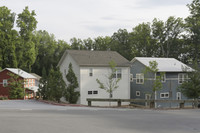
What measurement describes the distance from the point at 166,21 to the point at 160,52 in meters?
8.76

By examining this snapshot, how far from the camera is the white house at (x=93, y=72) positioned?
1484 inches

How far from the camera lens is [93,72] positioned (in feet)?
126

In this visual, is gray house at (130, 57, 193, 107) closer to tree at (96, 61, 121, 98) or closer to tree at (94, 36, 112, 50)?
tree at (96, 61, 121, 98)

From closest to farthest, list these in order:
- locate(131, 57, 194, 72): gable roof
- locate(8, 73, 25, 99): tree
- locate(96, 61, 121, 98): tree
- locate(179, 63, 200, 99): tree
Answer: locate(179, 63, 200, 99): tree < locate(96, 61, 121, 98): tree < locate(8, 73, 25, 99): tree < locate(131, 57, 194, 72): gable roof

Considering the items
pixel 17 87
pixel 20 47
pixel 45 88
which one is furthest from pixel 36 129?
pixel 20 47

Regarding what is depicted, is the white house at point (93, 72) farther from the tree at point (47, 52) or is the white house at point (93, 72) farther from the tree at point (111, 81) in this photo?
the tree at point (47, 52)

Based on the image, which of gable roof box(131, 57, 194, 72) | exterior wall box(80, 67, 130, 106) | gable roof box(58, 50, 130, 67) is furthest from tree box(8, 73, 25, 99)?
gable roof box(131, 57, 194, 72)

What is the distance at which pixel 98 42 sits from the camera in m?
84.5

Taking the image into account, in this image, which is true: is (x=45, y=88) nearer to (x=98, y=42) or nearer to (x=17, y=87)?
(x=17, y=87)

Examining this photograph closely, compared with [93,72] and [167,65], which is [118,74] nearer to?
[93,72]

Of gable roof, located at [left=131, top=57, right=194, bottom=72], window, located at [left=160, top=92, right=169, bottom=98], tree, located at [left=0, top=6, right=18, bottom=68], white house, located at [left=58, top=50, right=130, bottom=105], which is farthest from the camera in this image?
tree, located at [left=0, top=6, right=18, bottom=68]

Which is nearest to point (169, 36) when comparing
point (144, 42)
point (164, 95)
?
point (144, 42)

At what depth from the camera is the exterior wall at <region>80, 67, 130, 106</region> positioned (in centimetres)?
3769

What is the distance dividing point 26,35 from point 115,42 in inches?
1006
